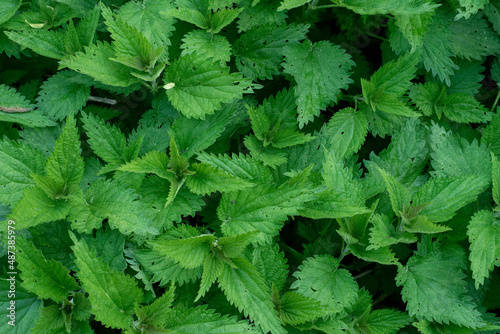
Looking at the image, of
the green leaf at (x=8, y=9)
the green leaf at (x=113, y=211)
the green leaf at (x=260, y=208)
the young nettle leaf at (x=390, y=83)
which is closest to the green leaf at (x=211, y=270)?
the green leaf at (x=260, y=208)

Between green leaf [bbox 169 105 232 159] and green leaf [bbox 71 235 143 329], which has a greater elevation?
green leaf [bbox 169 105 232 159]

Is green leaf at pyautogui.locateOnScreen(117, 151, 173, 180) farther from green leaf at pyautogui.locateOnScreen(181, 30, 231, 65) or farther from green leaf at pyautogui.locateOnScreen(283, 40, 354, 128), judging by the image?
green leaf at pyautogui.locateOnScreen(283, 40, 354, 128)

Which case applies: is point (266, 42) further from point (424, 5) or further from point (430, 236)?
point (430, 236)

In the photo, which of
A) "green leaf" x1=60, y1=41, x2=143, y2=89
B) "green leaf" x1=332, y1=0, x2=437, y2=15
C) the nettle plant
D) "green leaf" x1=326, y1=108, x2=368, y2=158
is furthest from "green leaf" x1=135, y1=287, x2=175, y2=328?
"green leaf" x1=332, y1=0, x2=437, y2=15

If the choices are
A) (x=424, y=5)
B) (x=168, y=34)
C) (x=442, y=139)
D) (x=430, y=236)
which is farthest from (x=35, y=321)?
(x=424, y=5)

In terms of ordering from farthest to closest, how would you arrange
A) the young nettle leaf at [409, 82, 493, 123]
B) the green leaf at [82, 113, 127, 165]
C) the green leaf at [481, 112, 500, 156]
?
1. the young nettle leaf at [409, 82, 493, 123]
2. the green leaf at [481, 112, 500, 156]
3. the green leaf at [82, 113, 127, 165]

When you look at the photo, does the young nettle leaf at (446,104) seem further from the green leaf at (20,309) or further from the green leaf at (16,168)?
the green leaf at (20,309)
